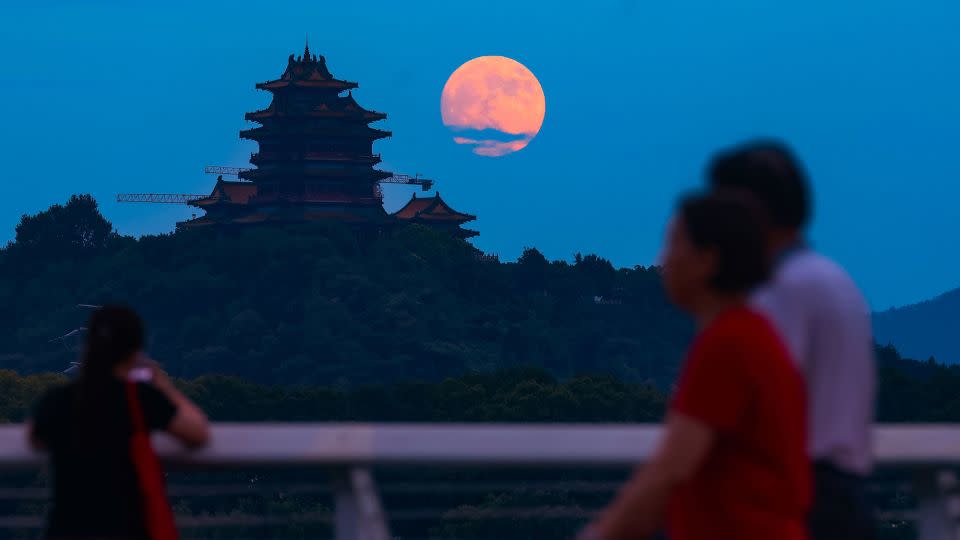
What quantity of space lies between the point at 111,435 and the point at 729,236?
1.27 m

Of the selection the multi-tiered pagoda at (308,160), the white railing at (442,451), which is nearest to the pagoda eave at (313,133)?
the multi-tiered pagoda at (308,160)

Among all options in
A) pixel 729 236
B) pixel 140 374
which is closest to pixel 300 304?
pixel 140 374

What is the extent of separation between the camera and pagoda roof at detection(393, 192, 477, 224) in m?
98.9

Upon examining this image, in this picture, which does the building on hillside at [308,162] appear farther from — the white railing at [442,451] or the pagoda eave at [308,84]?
the white railing at [442,451]

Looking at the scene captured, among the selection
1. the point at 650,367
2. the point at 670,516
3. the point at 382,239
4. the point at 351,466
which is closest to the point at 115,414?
the point at 351,466

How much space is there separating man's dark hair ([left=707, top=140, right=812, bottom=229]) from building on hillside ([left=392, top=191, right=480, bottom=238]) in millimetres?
95330

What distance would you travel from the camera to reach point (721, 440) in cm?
246

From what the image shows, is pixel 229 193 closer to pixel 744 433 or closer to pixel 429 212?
pixel 429 212

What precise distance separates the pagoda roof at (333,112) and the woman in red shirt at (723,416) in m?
89.3

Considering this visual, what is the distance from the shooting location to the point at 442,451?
3199 mm

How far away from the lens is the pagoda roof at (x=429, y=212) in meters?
98.9

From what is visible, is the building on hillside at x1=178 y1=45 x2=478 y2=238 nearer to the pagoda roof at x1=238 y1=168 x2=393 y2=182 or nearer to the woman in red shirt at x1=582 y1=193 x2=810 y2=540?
the pagoda roof at x1=238 y1=168 x2=393 y2=182

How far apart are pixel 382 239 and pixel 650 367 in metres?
18.5

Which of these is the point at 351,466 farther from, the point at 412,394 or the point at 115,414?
the point at 412,394
